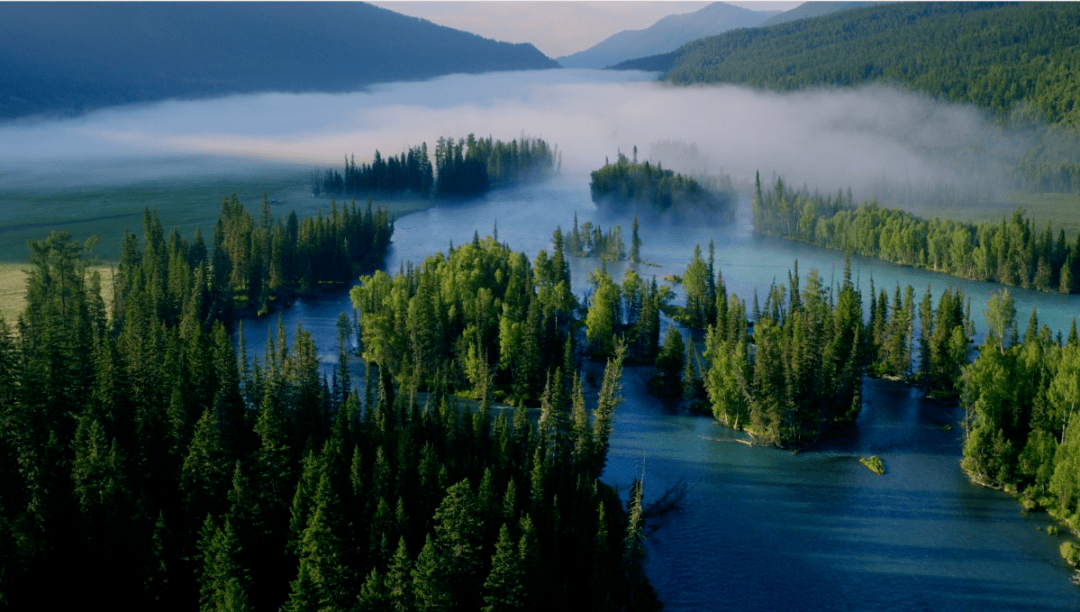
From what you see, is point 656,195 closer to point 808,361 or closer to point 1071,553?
point 808,361

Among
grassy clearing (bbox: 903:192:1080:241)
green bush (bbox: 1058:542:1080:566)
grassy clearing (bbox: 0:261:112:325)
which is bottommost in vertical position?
green bush (bbox: 1058:542:1080:566)

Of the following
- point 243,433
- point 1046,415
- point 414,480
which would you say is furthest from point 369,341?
point 1046,415

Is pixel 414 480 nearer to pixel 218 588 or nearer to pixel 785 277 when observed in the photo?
pixel 218 588

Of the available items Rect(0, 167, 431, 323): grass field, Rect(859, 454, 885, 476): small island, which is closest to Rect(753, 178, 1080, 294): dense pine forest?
Rect(859, 454, 885, 476): small island

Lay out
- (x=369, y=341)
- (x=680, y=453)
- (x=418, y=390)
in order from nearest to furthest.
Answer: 1. (x=680, y=453)
2. (x=418, y=390)
3. (x=369, y=341)

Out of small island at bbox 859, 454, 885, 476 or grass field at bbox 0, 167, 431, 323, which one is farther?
grass field at bbox 0, 167, 431, 323

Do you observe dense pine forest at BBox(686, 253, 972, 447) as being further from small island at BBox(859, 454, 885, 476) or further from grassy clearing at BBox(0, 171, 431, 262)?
grassy clearing at BBox(0, 171, 431, 262)
